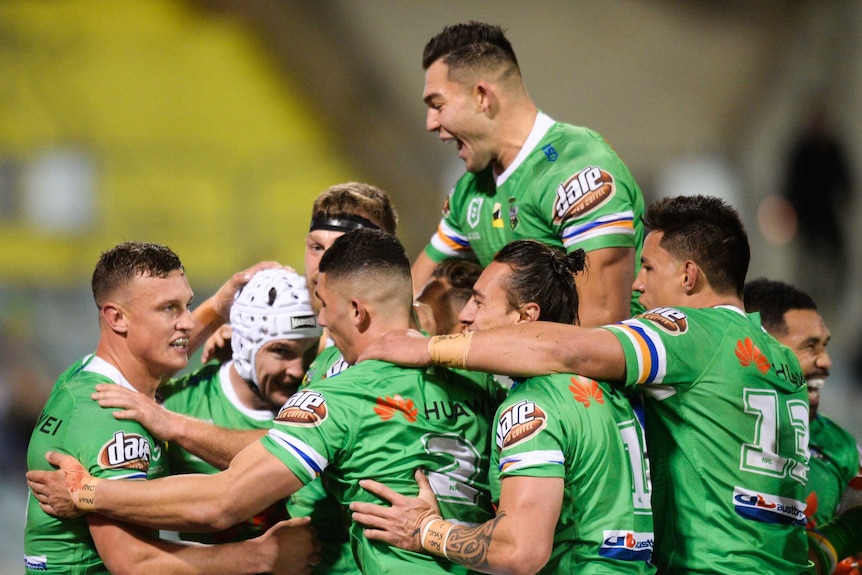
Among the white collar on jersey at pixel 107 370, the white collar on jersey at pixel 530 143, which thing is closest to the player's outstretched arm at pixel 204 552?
the white collar on jersey at pixel 107 370

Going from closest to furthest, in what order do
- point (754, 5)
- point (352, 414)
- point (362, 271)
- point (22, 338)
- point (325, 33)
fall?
point (352, 414) → point (362, 271) → point (22, 338) → point (325, 33) → point (754, 5)

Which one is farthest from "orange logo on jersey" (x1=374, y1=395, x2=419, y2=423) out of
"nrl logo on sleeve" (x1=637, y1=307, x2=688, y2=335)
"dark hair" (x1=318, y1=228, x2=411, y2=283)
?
"nrl logo on sleeve" (x1=637, y1=307, x2=688, y2=335)

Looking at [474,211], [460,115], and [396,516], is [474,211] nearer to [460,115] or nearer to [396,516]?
[460,115]

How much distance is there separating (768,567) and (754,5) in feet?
37.7

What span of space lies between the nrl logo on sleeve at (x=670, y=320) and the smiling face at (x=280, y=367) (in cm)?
183

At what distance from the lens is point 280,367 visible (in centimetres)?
487

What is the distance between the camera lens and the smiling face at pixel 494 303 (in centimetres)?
376

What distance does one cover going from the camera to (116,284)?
4.36m

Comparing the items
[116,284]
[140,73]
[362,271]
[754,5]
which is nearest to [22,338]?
[140,73]

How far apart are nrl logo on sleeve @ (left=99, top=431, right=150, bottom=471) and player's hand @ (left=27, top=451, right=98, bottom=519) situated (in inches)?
3.6

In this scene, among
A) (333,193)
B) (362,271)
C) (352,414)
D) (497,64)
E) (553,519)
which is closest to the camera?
(553,519)

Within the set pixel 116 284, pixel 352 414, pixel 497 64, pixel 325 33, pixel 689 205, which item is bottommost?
pixel 352 414

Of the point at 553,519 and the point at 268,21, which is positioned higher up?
the point at 268,21

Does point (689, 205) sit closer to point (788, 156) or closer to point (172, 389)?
point (172, 389)
